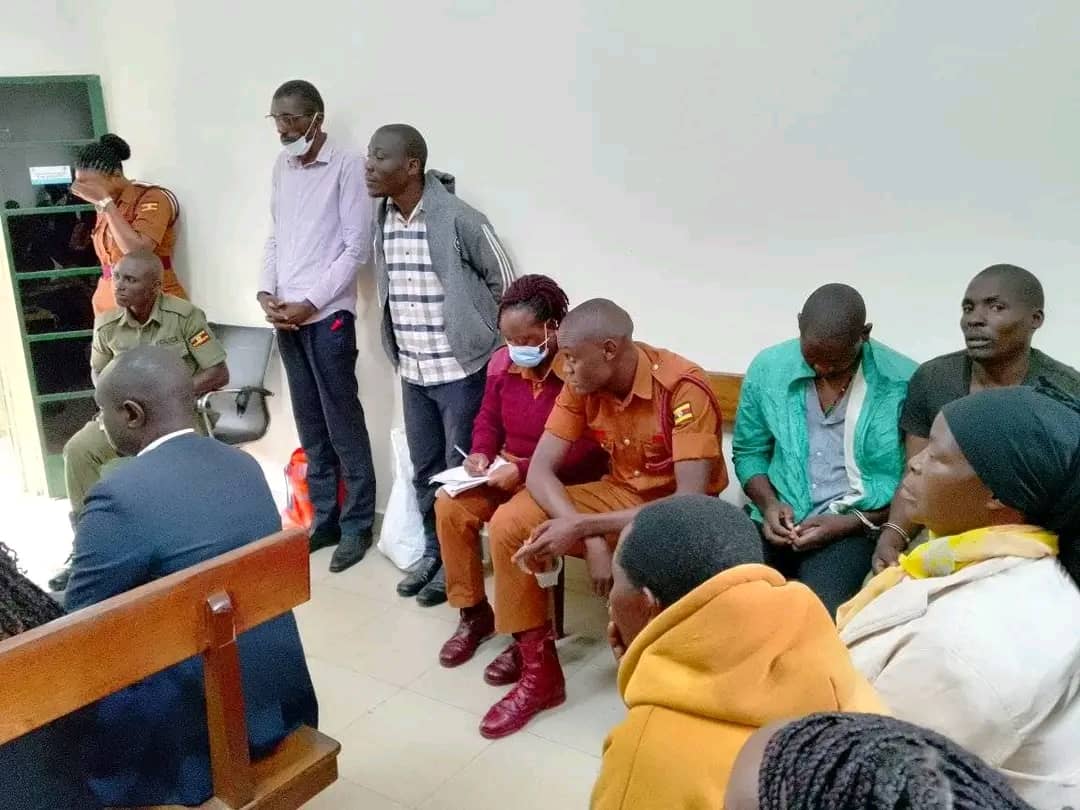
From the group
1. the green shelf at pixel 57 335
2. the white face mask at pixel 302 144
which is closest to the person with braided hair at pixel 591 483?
the white face mask at pixel 302 144

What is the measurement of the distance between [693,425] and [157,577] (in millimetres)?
1363

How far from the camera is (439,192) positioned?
304 centimetres

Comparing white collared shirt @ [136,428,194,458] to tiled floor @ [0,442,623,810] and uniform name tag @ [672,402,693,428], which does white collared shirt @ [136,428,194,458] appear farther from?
uniform name tag @ [672,402,693,428]

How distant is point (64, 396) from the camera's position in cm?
424

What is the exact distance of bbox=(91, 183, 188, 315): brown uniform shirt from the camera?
3842mm

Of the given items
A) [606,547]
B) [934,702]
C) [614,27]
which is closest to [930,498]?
[934,702]

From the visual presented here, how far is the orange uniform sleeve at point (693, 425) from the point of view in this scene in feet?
7.58

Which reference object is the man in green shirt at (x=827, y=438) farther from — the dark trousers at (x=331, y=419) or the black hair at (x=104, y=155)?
the black hair at (x=104, y=155)

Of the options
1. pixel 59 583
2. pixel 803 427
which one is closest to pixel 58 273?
pixel 59 583

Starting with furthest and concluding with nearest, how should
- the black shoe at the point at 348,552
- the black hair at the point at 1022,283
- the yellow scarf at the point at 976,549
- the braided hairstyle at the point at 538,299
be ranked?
the black shoe at the point at 348,552
the braided hairstyle at the point at 538,299
the black hair at the point at 1022,283
the yellow scarf at the point at 976,549

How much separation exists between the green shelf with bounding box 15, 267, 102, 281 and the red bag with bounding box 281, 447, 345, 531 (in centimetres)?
145

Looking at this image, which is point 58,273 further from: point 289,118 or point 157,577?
point 157,577

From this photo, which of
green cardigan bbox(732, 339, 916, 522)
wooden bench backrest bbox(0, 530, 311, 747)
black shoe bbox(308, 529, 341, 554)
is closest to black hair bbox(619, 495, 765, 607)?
wooden bench backrest bbox(0, 530, 311, 747)

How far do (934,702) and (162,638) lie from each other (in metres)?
1.12
